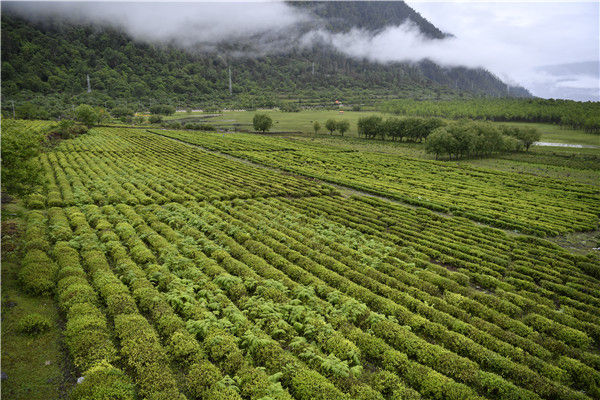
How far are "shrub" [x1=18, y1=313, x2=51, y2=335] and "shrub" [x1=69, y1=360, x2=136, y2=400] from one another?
5.51 meters

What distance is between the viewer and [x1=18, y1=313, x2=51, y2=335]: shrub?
17.5 m

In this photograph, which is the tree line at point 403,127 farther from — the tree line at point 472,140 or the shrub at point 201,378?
the shrub at point 201,378

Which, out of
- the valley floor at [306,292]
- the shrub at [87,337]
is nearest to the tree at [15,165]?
the valley floor at [306,292]

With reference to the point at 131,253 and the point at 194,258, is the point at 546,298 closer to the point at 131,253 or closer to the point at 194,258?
the point at 194,258

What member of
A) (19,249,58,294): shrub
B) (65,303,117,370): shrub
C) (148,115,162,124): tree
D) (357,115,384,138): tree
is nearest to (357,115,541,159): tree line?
(357,115,384,138): tree

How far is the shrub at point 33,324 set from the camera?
17.5 meters

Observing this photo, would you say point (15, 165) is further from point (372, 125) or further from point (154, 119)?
point (154, 119)

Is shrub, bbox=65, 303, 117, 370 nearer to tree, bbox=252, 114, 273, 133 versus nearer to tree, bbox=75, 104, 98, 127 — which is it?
tree, bbox=75, 104, 98, 127

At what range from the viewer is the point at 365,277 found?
82.1ft

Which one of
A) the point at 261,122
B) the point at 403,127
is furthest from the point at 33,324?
the point at 261,122

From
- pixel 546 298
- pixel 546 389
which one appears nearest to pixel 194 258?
pixel 546 389

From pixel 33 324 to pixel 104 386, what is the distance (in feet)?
24.7

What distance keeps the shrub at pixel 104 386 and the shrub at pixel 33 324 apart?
18.1 feet

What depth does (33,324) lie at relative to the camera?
1752 centimetres
